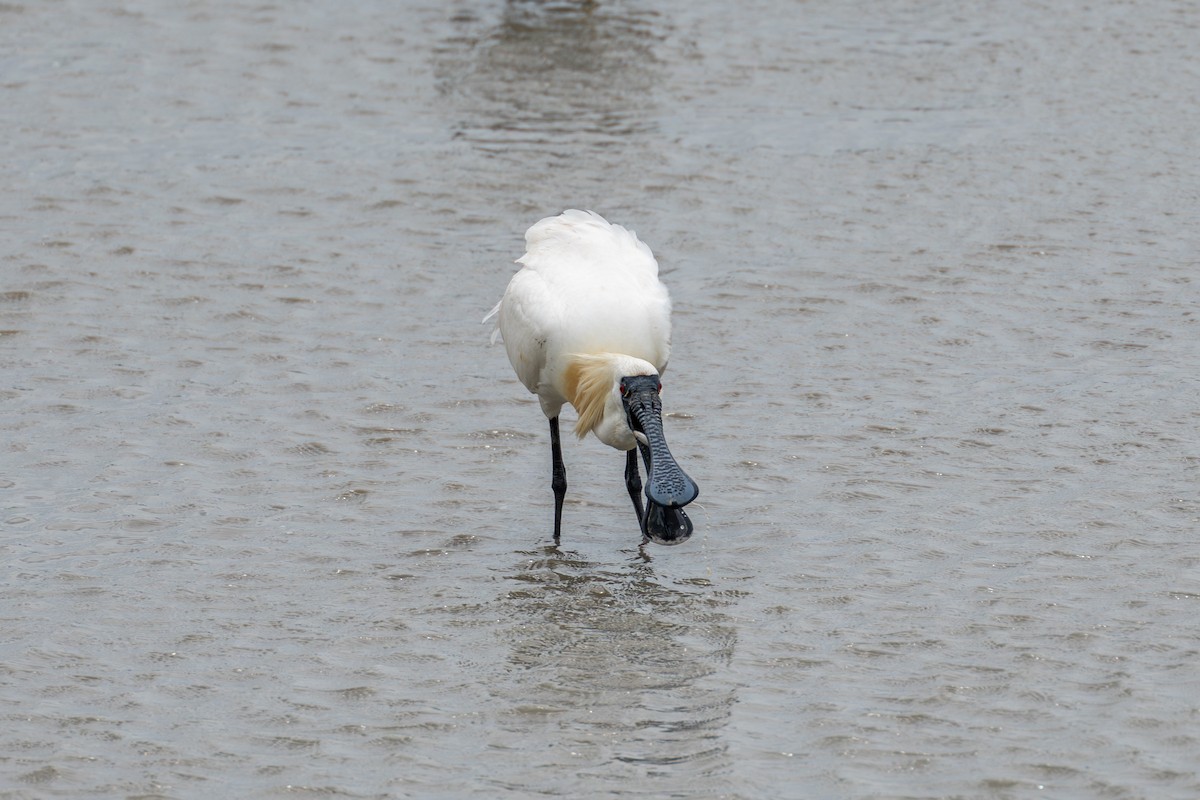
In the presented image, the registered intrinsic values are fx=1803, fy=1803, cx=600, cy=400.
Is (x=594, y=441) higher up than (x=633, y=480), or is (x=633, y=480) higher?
(x=633, y=480)

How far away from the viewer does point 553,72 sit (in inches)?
630

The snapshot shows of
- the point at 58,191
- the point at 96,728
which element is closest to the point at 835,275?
the point at 58,191

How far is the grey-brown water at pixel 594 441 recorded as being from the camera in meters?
6.39

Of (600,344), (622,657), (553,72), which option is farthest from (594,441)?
(553,72)

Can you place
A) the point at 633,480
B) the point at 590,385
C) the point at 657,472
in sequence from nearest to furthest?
the point at 657,472 → the point at 590,385 → the point at 633,480

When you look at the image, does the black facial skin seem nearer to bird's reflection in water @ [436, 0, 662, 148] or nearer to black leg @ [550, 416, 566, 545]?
black leg @ [550, 416, 566, 545]

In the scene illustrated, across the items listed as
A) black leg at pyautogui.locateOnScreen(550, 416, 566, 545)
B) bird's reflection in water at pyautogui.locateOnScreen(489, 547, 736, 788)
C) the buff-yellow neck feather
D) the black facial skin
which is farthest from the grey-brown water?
the buff-yellow neck feather

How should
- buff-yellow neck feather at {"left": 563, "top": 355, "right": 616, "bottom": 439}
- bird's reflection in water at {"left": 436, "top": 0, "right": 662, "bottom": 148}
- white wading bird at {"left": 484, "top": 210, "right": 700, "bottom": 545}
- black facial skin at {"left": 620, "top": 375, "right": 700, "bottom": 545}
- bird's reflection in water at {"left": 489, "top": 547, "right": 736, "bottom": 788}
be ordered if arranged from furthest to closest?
bird's reflection in water at {"left": 436, "top": 0, "right": 662, "bottom": 148}, buff-yellow neck feather at {"left": 563, "top": 355, "right": 616, "bottom": 439}, white wading bird at {"left": 484, "top": 210, "right": 700, "bottom": 545}, black facial skin at {"left": 620, "top": 375, "right": 700, "bottom": 545}, bird's reflection in water at {"left": 489, "top": 547, "right": 736, "bottom": 788}

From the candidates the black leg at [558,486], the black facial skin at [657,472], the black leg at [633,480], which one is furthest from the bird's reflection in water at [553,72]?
the black facial skin at [657,472]

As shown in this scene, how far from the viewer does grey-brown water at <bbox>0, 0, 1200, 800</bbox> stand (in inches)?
251

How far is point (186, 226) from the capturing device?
41.1ft

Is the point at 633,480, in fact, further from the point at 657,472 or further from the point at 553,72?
the point at 553,72

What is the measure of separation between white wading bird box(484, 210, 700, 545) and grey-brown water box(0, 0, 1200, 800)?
0.53 meters

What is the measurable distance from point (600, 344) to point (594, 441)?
1986 millimetres
